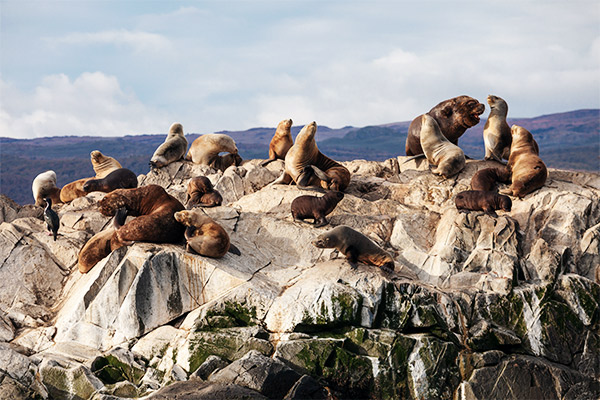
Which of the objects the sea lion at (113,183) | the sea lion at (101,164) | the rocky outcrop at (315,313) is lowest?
the rocky outcrop at (315,313)

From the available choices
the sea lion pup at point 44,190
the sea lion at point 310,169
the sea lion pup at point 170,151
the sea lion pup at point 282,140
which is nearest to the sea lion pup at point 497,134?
the sea lion at point 310,169

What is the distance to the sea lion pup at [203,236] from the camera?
11250 millimetres

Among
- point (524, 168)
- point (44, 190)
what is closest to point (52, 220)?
point (44, 190)

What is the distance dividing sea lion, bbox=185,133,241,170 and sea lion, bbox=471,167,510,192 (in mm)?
7425

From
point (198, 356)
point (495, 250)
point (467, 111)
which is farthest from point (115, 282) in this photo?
A: point (467, 111)

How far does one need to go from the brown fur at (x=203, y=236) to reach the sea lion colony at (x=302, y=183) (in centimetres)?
2

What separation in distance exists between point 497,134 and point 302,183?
5371 mm

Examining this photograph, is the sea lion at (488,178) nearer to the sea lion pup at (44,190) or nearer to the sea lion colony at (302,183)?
the sea lion colony at (302,183)

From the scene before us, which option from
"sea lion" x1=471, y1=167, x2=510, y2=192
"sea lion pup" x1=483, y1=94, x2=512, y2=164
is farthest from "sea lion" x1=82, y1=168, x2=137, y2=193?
"sea lion pup" x1=483, y1=94, x2=512, y2=164

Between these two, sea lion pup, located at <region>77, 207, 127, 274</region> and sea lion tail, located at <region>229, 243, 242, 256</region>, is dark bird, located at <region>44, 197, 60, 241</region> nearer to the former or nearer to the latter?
sea lion pup, located at <region>77, 207, 127, 274</region>

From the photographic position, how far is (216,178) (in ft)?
56.8

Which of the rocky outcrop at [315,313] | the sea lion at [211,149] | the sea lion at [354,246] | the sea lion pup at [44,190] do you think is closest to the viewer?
the rocky outcrop at [315,313]

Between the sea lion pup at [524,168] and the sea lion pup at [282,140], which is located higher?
the sea lion pup at [282,140]

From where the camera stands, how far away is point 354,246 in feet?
37.9
